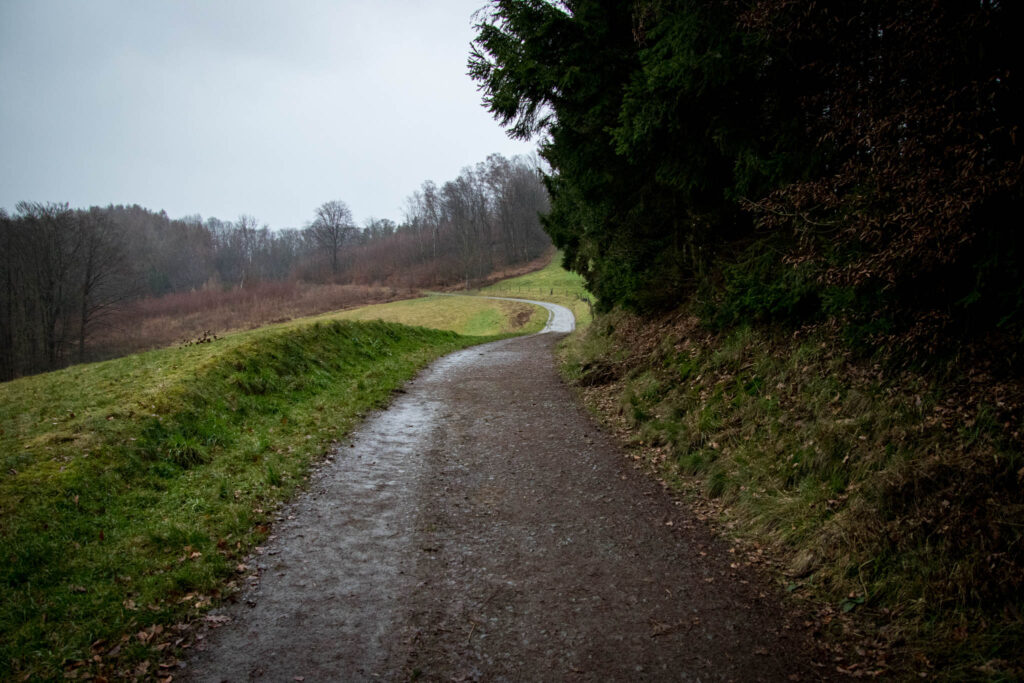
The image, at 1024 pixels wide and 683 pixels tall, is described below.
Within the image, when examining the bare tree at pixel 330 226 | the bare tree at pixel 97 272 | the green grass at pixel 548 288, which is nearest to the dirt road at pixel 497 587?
the green grass at pixel 548 288

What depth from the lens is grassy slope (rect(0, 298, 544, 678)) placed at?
390 cm

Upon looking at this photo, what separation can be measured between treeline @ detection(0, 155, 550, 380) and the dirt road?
3059 centimetres

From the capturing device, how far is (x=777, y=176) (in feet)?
21.1

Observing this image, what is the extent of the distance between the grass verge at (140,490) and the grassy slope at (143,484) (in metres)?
0.02

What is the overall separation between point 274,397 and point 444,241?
7255 cm

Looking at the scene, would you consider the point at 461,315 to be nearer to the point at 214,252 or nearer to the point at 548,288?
the point at 548,288

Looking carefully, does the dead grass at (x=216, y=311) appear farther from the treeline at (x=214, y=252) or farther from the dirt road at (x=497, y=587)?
the dirt road at (x=497, y=587)

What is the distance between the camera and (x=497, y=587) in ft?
14.3

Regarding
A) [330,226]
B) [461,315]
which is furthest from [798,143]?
[330,226]

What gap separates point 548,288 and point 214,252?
66.5m

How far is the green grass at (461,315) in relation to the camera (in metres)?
41.6

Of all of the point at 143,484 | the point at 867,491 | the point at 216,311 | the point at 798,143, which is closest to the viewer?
the point at 867,491

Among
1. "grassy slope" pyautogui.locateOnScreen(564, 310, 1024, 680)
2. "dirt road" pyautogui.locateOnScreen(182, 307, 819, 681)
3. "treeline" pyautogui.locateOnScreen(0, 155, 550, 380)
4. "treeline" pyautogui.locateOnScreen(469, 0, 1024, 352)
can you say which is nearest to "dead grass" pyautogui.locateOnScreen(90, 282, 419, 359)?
"treeline" pyautogui.locateOnScreen(0, 155, 550, 380)

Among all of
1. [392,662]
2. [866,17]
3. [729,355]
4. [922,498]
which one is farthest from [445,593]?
[866,17]
